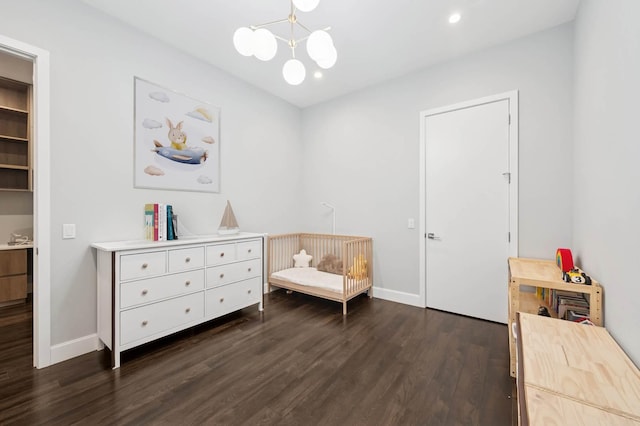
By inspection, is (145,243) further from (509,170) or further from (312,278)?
(509,170)

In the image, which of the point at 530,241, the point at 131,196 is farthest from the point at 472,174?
the point at 131,196

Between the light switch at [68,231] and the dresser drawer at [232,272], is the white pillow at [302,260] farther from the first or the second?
the light switch at [68,231]

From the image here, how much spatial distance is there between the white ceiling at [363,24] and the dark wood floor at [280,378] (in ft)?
9.50

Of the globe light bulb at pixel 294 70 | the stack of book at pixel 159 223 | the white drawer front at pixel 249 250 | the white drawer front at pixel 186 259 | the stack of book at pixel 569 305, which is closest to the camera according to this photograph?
the stack of book at pixel 569 305

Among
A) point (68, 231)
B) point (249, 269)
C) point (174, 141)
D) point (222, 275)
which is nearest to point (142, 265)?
point (68, 231)

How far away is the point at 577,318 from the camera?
5.41 ft

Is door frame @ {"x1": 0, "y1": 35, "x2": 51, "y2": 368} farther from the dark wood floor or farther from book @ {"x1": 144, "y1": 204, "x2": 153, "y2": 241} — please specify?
book @ {"x1": 144, "y1": 204, "x2": 153, "y2": 241}

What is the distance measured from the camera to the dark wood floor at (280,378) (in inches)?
59.1

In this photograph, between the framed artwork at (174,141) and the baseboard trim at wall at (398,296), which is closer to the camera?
the framed artwork at (174,141)

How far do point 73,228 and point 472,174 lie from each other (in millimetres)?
3771

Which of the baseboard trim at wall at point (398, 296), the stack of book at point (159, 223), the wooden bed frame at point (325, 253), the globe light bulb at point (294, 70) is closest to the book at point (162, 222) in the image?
the stack of book at point (159, 223)

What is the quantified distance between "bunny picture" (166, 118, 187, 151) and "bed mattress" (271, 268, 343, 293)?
1.97 metres

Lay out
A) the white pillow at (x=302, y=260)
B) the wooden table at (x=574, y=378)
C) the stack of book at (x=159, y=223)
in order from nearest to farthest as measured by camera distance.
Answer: the wooden table at (x=574, y=378) < the stack of book at (x=159, y=223) < the white pillow at (x=302, y=260)

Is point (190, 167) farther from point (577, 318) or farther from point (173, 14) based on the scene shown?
point (577, 318)
